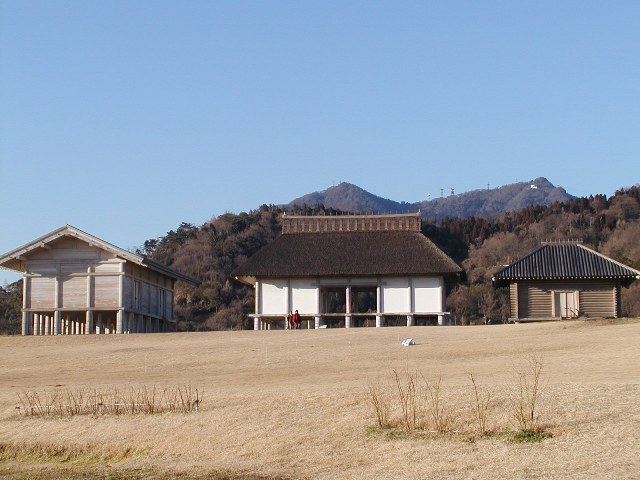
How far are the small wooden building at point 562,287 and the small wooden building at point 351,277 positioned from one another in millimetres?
3258

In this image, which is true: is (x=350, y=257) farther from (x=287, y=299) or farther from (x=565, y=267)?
(x=565, y=267)

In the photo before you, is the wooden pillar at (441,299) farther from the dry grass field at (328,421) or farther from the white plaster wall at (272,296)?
the dry grass field at (328,421)

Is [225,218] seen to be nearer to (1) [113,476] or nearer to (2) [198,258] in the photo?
(2) [198,258]

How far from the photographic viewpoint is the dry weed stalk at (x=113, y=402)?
2228 cm

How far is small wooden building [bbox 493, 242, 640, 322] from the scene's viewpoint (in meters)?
51.3

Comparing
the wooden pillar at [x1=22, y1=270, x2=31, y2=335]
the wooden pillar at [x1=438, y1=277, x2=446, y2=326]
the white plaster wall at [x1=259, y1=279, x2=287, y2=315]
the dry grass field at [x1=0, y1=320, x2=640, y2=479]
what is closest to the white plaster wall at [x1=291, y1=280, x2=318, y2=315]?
the white plaster wall at [x1=259, y1=279, x2=287, y2=315]

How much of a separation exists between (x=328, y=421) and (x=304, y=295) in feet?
116

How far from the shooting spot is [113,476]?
694 inches

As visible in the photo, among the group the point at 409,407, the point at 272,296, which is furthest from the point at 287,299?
the point at 409,407

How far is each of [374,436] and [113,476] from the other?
464 centimetres

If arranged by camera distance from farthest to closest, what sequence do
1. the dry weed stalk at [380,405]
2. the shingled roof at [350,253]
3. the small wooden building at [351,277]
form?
the shingled roof at [350,253], the small wooden building at [351,277], the dry weed stalk at [380,405]

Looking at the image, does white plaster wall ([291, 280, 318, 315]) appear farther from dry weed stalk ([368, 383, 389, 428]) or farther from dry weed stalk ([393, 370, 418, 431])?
dry weed stalk ([393, 370, 418, 431])

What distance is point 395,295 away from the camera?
178 ft

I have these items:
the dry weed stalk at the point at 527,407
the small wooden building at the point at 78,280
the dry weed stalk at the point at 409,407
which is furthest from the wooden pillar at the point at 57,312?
the dry weed stalk at the point at 527,407
